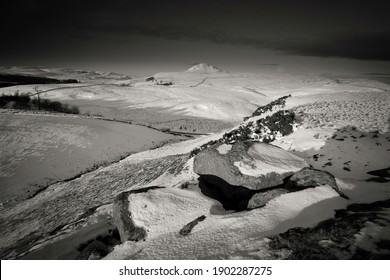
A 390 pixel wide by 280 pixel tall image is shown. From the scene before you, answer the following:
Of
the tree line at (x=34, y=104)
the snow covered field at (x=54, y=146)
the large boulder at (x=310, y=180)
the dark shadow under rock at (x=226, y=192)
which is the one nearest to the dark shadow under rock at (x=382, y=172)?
the large boulder at (x=310, y=180)

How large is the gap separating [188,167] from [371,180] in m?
9.42

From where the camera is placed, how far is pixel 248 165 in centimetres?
984

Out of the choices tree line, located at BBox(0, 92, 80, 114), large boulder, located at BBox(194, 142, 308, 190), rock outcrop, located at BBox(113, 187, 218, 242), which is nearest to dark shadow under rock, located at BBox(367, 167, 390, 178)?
large boulder, located at BBox(194, 142, 308, 190)

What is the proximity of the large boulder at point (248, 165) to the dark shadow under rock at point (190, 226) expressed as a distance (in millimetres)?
2446

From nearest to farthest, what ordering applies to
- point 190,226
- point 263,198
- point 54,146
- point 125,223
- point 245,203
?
1. point 190,226
2. point 125,223
3. point 263,198
4. point 245,203
5. point 54,146

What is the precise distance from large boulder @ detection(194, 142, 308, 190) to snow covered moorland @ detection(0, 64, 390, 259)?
4 centimetres

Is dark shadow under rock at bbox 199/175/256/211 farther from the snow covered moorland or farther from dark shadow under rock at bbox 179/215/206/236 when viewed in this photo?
dark shadow under rock at bbox 179/215/206/236

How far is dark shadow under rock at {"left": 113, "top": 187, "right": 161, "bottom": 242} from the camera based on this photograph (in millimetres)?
7488

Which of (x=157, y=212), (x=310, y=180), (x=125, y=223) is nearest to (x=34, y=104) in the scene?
(x=125, y=223)

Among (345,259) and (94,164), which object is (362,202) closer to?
(345,259)

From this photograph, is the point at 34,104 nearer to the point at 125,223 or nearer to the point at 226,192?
the point at 125,223

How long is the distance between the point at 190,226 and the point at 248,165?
3.79 m

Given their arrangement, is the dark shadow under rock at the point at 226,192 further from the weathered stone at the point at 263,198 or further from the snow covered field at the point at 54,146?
the snow covered field at the point at 54,146
